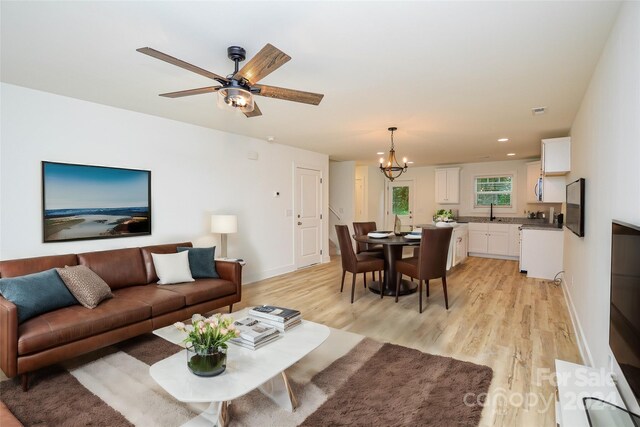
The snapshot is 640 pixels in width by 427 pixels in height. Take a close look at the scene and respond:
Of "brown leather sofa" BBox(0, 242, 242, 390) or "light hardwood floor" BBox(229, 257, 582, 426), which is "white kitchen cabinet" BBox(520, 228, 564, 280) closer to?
"light hardwood floor" BBox(229, 257, 582, 426)

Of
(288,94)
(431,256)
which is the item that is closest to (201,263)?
(288,94)

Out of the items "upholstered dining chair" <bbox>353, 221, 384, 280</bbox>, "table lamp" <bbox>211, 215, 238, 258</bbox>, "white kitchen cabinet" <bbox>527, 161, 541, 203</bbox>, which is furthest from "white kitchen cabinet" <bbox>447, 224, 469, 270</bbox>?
"table lamp" <bbox>211, 215, 238, 258</bbox>

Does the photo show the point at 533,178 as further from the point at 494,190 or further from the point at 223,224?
the point at 223,224

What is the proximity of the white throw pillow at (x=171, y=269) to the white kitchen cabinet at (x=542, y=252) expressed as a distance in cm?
539

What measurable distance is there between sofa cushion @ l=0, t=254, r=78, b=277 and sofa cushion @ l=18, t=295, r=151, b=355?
539 millimetres

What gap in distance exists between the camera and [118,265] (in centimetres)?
328

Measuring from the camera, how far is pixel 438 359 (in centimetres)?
258

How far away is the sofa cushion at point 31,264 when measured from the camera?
2646 mm

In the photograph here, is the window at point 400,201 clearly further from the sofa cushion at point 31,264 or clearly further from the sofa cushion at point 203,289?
the sofa cushion at point 31,264

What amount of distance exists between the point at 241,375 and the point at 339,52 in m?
2.17

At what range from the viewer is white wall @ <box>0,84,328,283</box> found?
2.91 meters

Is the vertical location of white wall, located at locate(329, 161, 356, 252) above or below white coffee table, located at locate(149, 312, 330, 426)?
above

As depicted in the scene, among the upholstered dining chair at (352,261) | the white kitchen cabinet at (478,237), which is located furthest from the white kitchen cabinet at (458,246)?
the upholstered dining chair at (352,261)

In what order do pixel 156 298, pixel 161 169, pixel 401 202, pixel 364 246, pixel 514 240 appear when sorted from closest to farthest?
pixel 156 298
pixel 161 169
pixel 364 246
pixel 514 240
pixel 401 202
